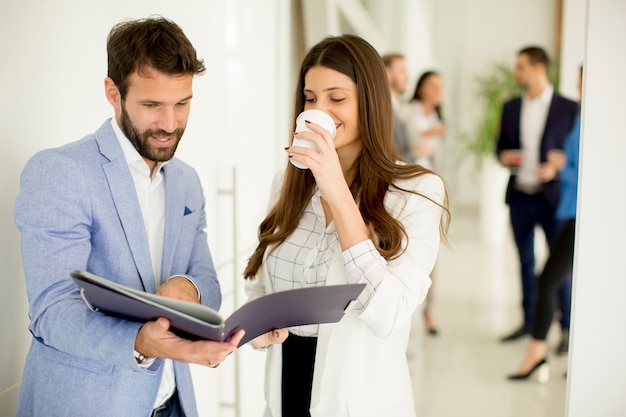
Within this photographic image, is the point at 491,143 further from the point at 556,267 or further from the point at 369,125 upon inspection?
the point at 369,125

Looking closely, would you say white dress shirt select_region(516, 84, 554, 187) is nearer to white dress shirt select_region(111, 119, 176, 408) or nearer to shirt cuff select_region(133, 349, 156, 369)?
white dress shirt select_region(111, 119, 176, 408)

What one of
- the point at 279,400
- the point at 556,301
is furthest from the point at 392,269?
the point at 556,301

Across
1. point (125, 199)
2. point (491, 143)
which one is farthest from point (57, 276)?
point (491, 143)

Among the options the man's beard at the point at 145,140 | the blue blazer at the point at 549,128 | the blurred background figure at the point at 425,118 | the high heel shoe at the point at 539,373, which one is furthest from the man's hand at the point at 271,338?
the blurred background figure at the point at 425,118

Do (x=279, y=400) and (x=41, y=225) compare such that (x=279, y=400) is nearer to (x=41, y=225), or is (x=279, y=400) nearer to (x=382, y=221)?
(x=382, y=221)

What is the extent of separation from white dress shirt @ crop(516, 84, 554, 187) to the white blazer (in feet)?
8.00

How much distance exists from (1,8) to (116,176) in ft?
1.28

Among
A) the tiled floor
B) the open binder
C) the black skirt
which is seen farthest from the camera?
the tiled floor

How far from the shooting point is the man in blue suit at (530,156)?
11.3 ft

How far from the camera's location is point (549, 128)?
3395 mm

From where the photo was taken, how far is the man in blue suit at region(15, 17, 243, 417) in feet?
3.70

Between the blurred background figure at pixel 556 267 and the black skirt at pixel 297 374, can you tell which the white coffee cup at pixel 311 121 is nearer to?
the black skirt at pixel 297 374

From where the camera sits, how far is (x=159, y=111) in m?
1.27

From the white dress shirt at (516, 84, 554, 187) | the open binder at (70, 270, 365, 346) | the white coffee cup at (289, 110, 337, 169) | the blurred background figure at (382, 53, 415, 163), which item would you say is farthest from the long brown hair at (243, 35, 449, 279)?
the white dress shirt at (516, 84, 554, 187)
